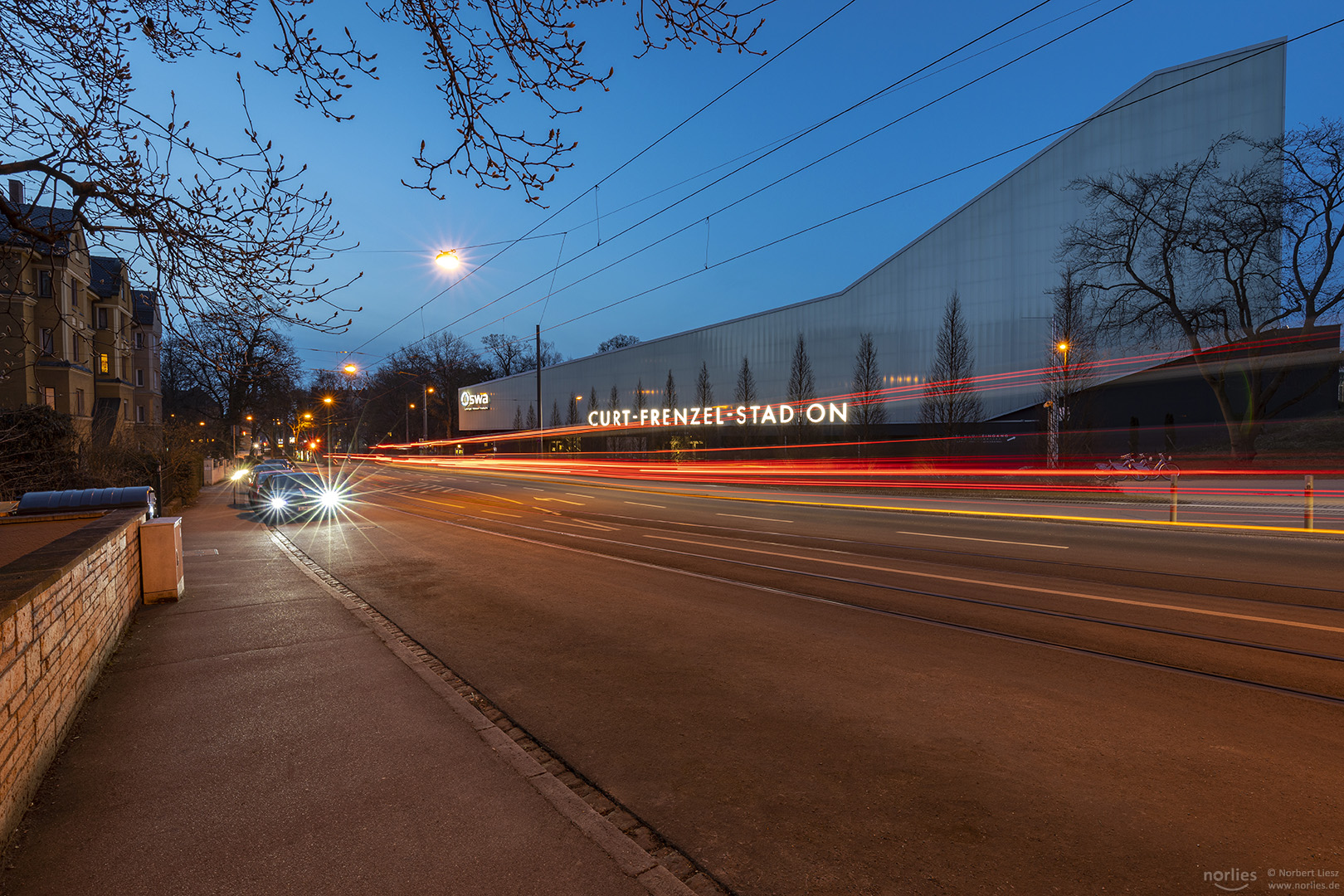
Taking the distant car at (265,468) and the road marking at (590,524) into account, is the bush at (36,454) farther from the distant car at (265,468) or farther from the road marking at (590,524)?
the road marking at (590,524)

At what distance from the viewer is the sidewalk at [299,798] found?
2979 millimetres

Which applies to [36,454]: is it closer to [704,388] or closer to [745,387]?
[745,387]

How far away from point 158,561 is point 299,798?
6.57m

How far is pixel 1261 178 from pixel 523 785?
3662 cm

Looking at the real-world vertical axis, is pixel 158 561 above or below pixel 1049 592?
above

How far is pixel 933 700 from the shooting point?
4.89 metres

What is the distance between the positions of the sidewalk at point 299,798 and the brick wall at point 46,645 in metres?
0.19

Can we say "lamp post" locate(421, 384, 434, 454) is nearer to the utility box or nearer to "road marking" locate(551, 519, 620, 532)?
"road marking" locate(551, 519, 620, 532)

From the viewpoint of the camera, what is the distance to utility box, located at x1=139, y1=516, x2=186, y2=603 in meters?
8.30

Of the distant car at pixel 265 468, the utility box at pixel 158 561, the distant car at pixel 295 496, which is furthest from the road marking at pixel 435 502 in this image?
the utility box at pixel 158 561

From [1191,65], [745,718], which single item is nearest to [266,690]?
[745,718]

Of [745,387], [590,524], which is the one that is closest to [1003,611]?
[590,524]

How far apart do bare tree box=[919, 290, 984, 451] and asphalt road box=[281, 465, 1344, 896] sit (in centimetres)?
2020

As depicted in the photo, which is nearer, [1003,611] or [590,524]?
[1003,611]
